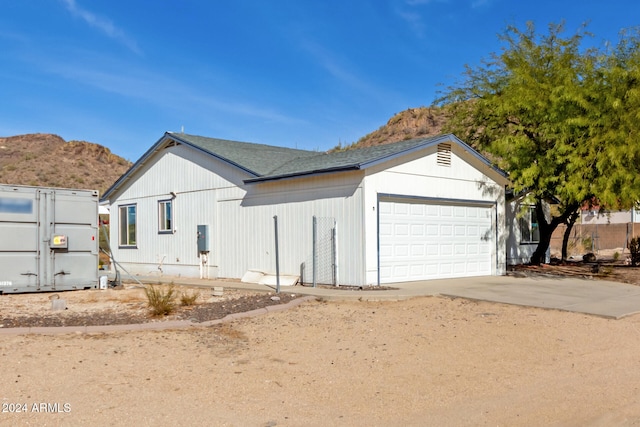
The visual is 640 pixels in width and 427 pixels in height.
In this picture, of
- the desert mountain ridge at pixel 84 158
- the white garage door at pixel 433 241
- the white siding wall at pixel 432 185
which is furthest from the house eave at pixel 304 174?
the desert mountain ridge at pixel 84 158

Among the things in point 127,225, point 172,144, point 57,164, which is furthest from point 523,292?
point 57,164

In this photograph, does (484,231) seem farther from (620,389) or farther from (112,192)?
(112,192)

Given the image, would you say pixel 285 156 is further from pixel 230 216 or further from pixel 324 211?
pixel 324 211

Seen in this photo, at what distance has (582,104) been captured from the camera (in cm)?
1666

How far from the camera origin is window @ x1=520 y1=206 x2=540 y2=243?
75.7 ft

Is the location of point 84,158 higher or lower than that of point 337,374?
higher

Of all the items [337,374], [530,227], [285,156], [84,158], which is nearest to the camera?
[337,374]

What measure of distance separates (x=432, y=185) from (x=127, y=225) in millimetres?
12695

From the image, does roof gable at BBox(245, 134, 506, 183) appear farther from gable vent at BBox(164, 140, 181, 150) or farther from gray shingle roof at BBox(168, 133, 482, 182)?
gable vent at BBox(164, 140, 181, 150)

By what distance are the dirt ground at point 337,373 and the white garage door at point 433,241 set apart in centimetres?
465

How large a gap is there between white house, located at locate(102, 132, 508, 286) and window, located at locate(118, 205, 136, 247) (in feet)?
3.10

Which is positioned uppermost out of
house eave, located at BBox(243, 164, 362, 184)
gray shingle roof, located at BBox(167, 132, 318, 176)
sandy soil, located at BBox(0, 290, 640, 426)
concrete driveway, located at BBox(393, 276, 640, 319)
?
gray shingle roof, located at BBox(167, 132, 318, 176)

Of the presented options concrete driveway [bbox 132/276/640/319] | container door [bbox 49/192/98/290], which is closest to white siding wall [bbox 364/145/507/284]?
concrete driveway [bbox 132/276/640/319]

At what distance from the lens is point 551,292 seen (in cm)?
1379
